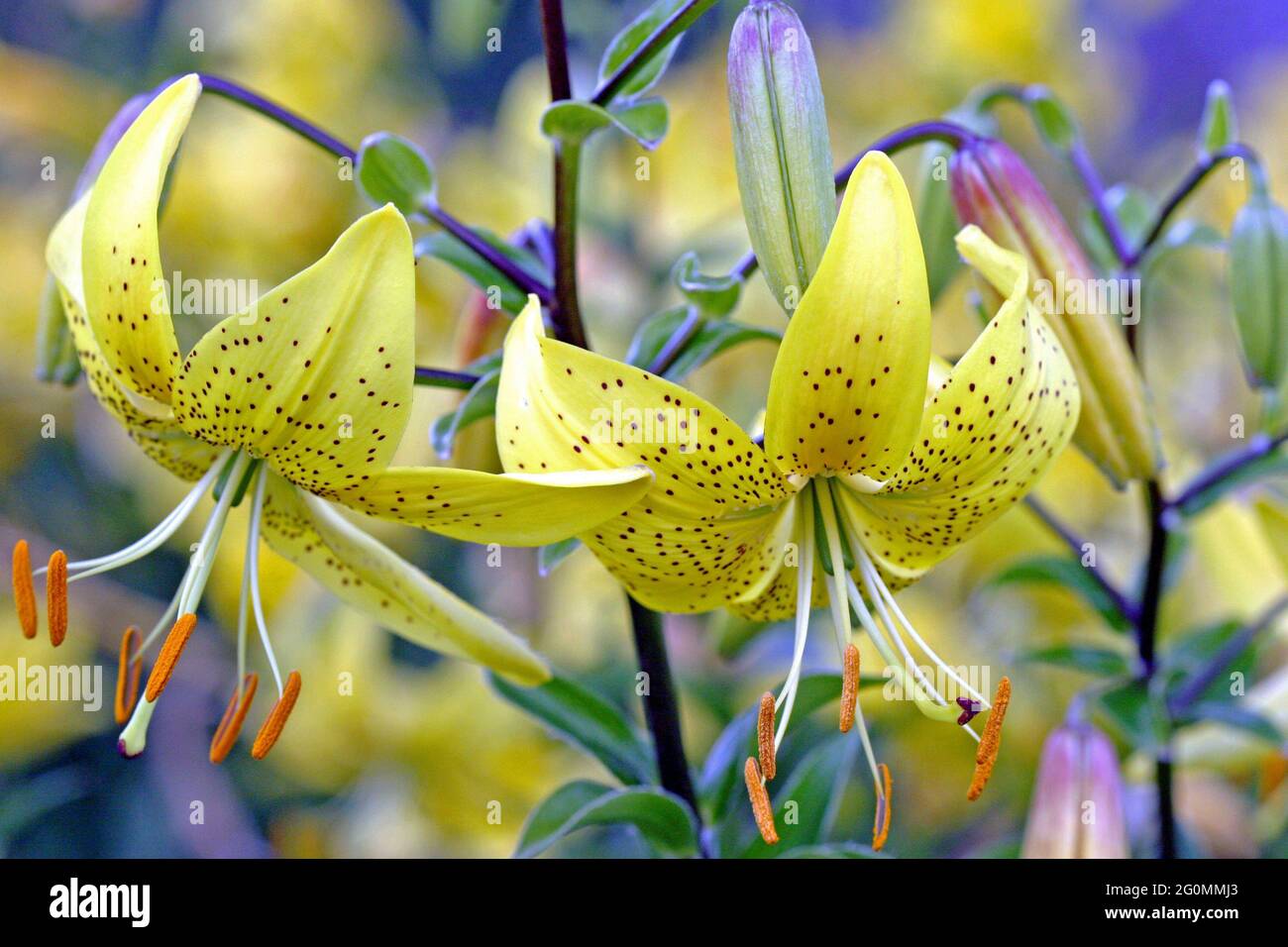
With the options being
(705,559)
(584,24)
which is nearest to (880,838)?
(705,559)

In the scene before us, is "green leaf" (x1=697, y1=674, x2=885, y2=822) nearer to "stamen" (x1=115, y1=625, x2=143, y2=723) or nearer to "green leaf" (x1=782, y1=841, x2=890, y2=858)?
"green leaf" (x1=782, y1=841, x2=890, y2=858)

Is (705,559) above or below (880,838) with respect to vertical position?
above

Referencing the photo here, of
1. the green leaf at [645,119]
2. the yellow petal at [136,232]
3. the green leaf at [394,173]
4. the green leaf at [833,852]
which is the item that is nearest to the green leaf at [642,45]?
the green leaf at [645,119]

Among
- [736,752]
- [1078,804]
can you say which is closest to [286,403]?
[736,752]

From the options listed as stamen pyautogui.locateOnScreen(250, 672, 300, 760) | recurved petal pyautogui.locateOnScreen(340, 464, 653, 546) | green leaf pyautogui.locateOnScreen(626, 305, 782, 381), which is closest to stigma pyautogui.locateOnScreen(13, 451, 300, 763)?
stamen pyautogui.locateOnScreen(250, 672, 300, 760)

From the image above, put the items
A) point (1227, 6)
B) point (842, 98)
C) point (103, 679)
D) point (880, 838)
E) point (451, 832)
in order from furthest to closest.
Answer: point (1227, 6)
point (842, 98)
point (103, 679)
point (451, 832)
point (880, 838)
